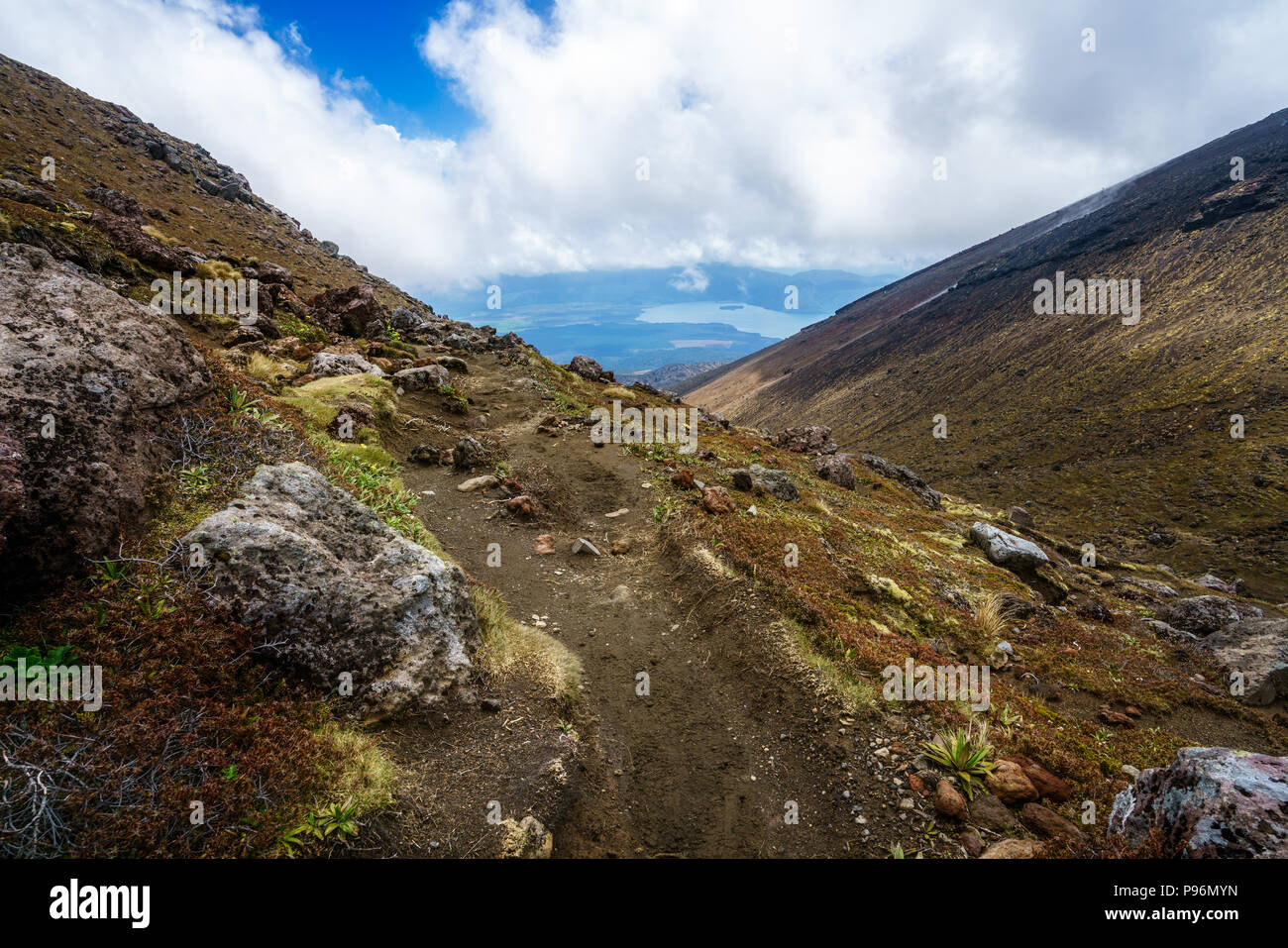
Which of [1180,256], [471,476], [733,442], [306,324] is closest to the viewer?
[471,476]

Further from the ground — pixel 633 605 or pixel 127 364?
pixel 127 364

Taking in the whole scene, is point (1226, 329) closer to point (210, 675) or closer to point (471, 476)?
point (471, 476)

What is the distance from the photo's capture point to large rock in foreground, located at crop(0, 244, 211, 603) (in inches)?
173

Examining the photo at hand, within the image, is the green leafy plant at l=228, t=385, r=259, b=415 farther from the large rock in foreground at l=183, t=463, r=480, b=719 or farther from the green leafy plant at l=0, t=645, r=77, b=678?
the green leafy plant at l=0, t=645, r=77, b=678

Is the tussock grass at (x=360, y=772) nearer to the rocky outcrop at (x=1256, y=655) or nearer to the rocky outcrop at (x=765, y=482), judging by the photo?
the rocky outcrop at (x=765, y=482)

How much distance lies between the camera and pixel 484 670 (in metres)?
6.54

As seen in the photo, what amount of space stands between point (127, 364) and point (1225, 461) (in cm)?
7064

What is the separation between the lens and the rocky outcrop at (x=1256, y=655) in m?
11.3

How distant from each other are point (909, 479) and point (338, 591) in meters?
32.1

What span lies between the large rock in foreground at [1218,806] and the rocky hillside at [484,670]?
23 mm

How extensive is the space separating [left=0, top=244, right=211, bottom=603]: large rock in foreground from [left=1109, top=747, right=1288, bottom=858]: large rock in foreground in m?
9.96

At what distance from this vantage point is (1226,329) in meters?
61.4
